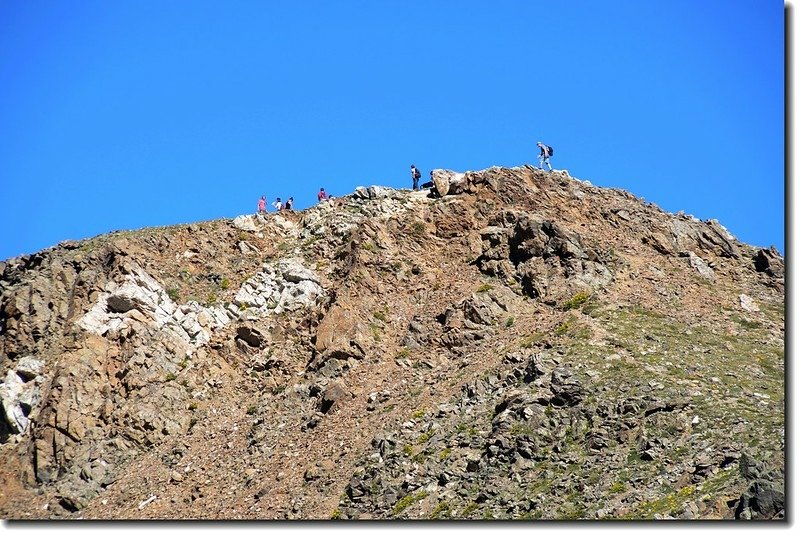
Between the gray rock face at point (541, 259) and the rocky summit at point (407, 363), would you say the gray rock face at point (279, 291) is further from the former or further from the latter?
the gray rock face at point (541, 259)

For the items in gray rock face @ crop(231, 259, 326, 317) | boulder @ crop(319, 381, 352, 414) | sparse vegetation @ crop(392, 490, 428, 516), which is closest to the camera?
sparse vegetation @ crop(392, 490, 428, 516)

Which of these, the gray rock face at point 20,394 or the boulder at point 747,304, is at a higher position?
the boulder at point 747,304

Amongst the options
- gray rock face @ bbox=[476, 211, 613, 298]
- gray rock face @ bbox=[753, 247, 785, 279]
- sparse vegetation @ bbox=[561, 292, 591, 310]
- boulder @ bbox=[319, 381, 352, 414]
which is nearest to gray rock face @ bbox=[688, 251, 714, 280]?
gray rock face @ bbox=[753, 247, 785, 279]

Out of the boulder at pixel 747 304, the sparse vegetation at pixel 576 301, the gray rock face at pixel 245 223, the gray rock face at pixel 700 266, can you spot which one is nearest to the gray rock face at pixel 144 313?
the gray rock face at pixel 245 223

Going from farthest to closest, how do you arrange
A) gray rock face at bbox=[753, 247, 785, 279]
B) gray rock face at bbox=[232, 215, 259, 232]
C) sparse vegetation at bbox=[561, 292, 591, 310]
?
gray rock face at bbox=[232, 215, 259, 232]
gray rock face at bbox=[753, 247, 785, 279]
sparse vegetation at bbox=[561, 292, 591, 310]

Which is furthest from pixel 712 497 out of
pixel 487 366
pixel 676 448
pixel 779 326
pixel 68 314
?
pixel 68 314

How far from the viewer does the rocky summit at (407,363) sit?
1479 inches

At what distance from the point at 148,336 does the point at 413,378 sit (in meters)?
11.5

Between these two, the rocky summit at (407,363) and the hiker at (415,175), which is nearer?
the rocky summit at (407,363)

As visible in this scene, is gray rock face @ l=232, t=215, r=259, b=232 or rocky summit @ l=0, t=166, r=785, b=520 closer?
rocky summit @ l=0, t=166, r=785, b=520

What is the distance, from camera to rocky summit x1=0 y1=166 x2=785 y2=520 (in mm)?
37562

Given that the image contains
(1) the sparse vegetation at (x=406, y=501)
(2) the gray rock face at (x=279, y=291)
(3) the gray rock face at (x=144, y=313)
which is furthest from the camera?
(2) the gray rock face at (x=279, y=291)

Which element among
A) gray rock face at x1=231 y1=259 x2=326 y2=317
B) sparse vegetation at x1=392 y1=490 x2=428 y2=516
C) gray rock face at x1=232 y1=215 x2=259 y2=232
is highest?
gray rock face at x1=232 y1=215 x2=259 y2=232

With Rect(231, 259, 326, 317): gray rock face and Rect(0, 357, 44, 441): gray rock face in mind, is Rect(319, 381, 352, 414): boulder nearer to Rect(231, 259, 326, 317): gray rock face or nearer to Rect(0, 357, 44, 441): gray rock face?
Rect(231, 259, 326, 317): gray rock face
